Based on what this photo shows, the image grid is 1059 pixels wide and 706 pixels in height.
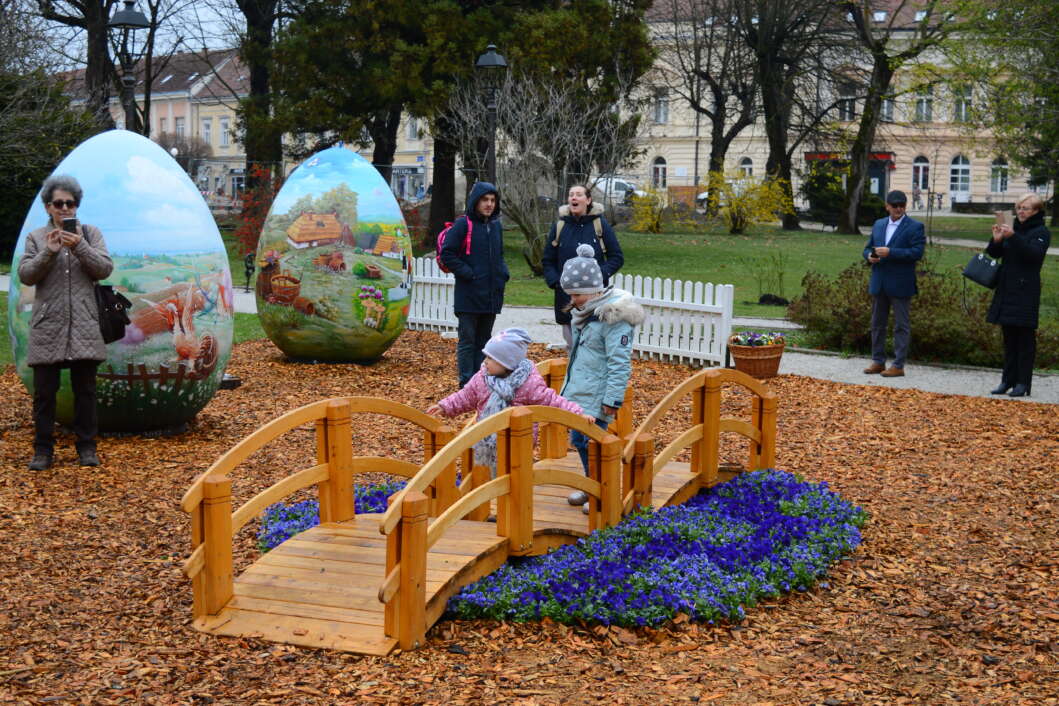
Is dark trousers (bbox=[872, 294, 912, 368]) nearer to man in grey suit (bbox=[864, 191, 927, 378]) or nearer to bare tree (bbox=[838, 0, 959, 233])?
man in grey suit (bbox=[864, 191, 927, 378])

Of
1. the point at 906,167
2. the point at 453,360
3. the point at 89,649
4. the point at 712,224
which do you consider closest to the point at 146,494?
the point at 89,649

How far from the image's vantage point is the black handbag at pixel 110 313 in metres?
7.72

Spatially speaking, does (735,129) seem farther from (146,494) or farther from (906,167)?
(146,494)

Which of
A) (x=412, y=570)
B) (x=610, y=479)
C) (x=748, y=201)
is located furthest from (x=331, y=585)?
(x=748, y=201)

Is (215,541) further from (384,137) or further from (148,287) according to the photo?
(384,137)

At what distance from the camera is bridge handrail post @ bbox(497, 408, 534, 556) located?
18.2 ft

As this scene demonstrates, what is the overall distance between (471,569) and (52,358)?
11.9ft

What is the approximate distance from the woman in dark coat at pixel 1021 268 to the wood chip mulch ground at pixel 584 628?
1909mm

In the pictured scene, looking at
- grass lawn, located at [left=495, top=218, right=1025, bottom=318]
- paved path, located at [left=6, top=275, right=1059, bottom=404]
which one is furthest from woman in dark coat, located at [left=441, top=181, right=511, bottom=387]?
grass lawn, located at [left=495, top=218, right=1025, bottom=318]

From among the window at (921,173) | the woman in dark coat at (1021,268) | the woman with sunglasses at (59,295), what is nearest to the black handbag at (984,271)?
the woman in dark coat at (1021,268)

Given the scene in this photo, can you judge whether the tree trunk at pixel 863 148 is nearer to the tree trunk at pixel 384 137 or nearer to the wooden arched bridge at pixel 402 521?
the tree trunk at pixel 384 137

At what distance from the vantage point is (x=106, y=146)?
28.1 feet

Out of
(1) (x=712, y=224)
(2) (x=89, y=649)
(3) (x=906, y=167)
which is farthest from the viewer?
(3) (x=906, y=167)

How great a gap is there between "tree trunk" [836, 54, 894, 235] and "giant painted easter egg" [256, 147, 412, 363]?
32332mm
